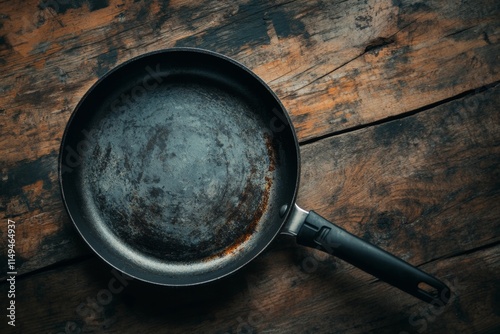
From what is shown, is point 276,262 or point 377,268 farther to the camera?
point 276,262

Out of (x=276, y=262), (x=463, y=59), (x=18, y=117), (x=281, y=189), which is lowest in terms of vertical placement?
(x=276, y=262)

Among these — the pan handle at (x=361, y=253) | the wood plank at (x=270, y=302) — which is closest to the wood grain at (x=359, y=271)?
the wood plank at (x=270, y=302)

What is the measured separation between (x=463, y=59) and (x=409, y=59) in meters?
0.12

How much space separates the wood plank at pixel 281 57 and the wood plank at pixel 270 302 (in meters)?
0.11

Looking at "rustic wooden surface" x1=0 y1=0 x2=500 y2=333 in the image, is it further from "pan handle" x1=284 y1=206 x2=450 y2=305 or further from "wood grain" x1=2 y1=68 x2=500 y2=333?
"pan handle" x1=284 y1=206 x2=450 y2=305

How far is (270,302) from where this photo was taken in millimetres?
975

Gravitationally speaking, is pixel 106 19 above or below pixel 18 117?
above

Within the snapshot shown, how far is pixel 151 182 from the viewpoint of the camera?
0.98 meters

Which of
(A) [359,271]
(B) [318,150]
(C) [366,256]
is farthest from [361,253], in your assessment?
(B) [318,150]

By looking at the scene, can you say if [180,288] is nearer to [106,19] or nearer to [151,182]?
[151,182]

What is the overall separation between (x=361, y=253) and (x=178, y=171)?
0.41m

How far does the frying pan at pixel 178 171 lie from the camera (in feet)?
3.22

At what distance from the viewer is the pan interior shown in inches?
38.6

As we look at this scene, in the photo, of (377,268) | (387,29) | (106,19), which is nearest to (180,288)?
(377,268)
